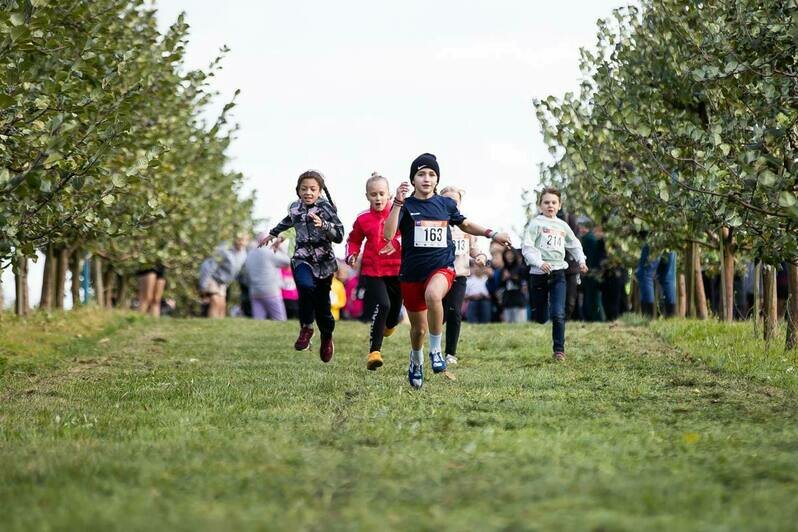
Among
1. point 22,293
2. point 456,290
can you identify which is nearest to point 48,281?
point 22,293

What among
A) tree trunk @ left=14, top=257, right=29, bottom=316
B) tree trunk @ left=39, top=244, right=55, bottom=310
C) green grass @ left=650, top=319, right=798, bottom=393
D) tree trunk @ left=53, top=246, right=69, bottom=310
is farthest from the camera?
tree trunk @ left=53, top=246, right=69, bottom=310

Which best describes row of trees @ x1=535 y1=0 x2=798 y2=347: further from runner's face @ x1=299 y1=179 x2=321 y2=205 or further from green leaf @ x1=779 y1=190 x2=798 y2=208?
runner's face @ x1=299 y1=179 x2=321 y2=205

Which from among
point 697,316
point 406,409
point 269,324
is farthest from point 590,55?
point 406,409

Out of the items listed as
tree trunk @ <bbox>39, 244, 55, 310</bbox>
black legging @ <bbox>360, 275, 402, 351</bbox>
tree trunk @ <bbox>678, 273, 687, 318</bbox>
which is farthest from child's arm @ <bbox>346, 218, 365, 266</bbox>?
tree trunk @ <bbox>39, 244, 55, 310</bbox>

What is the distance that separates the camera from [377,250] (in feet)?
46.1

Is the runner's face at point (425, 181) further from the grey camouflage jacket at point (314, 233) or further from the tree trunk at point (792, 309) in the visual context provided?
the tree trunk at point (792, 309)

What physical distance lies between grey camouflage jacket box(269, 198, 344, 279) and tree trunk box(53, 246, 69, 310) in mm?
12194

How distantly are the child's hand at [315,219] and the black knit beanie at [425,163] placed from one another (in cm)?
193

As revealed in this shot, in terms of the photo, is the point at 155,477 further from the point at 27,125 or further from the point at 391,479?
the point at 27,125

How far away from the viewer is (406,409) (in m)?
9.93

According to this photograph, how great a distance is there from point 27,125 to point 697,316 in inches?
485

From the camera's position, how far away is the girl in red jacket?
45.7ft

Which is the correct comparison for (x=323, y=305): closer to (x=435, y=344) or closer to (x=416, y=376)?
(x=435, y=344)

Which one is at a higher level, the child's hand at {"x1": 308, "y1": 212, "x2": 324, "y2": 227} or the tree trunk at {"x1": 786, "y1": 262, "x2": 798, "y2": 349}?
the child's hand at {"x1": 308, "y1": 212, "x2": 324, "y2": 227}
